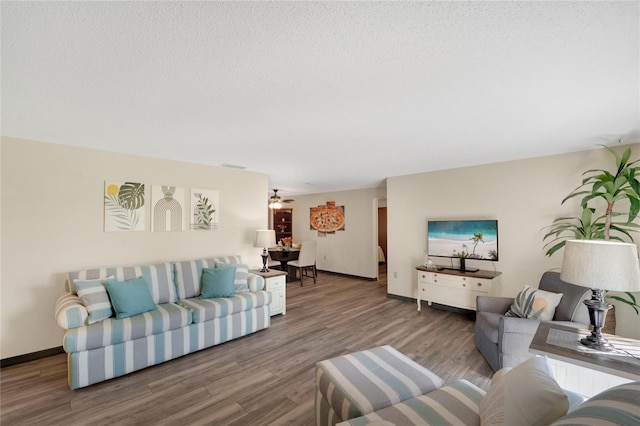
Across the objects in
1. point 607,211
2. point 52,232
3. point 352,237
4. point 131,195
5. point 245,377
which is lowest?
point 245,377

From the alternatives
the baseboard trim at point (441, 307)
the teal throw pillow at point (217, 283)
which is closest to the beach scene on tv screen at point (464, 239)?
the baseboard trim at point (441, 307)

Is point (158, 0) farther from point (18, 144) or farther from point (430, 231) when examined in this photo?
point (430, 231)

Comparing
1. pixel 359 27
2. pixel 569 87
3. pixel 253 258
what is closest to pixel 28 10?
pixel 359 27

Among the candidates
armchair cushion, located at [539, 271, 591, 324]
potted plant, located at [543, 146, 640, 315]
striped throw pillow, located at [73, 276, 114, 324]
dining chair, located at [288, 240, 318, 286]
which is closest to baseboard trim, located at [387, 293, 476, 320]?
potted plant, located at [543, 146, 640, 315]

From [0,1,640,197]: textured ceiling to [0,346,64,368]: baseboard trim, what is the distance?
7.36ft

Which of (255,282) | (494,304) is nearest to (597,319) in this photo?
(494,304)

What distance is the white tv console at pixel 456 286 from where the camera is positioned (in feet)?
12.0

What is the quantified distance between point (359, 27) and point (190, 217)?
3482mm

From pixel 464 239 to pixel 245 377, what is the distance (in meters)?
3.56

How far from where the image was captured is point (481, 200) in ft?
13.3

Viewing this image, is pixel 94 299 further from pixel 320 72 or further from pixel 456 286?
pixel 456 286

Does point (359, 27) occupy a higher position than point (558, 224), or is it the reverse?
point (359, 27)

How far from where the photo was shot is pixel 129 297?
2.67 meters

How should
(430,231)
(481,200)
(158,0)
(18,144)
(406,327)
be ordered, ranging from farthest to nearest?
1. (430,231)
2. (481,200)
3. (406,327)
4. (18,144)
5. (158,0)
